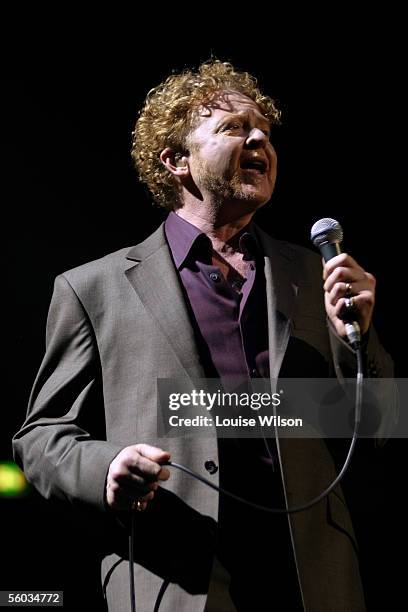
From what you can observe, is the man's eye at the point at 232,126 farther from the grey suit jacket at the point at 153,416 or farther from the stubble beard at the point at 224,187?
the grey suit jacket at the point at 153,416

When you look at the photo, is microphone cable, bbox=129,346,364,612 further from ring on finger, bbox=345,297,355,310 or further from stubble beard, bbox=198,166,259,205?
stubble beard, bbox=198,166,259,205

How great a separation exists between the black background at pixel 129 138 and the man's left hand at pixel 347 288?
713mm

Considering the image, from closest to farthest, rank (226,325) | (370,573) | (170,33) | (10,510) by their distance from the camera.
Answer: (226,325) → (370,573) → (10,510) → (170,33)

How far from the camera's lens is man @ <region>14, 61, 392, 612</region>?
1589 mm

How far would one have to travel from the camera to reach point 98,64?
250cm

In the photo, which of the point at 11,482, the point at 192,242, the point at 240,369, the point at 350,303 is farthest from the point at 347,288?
the point at 11,482

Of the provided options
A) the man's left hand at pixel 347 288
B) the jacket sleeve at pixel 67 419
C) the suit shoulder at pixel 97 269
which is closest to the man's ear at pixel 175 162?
the suit shoulder at pixel 97 269

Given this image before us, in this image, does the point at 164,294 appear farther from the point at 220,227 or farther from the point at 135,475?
the point at 135,475

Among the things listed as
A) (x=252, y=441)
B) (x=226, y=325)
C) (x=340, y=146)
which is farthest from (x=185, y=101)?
(x=252, y=441)

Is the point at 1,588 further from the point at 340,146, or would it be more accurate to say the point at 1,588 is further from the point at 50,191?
the point at 340,146

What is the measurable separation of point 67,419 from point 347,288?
701 millimetres

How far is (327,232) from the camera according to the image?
167 centimetres

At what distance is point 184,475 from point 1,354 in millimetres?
830

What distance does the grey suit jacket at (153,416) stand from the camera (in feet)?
5.27
